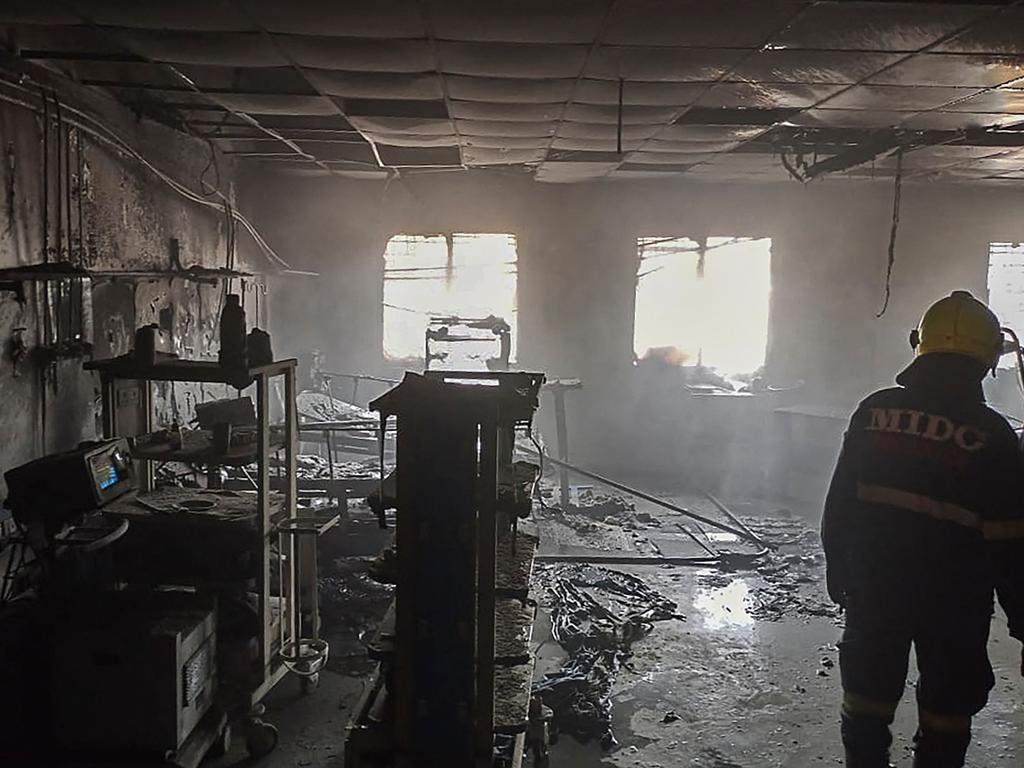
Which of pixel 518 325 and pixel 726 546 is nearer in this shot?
pixel 726 546

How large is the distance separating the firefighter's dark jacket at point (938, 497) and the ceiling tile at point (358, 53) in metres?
2.46

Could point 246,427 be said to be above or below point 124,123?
below

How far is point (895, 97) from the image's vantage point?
4691mm

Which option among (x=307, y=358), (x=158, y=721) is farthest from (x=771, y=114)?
(x=307, y=358)

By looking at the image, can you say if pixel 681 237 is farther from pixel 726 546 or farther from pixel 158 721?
pixel 158 721

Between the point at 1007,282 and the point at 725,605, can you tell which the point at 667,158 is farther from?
the point at 1007,282

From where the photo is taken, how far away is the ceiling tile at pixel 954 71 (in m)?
3.92

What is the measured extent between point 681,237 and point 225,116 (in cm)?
485

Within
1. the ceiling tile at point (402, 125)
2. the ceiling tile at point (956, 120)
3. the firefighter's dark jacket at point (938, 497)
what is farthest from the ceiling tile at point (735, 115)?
the firefighter's dark jacket at point (938, 497)

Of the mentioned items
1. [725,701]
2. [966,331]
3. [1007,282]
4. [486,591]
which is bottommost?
[725,701]

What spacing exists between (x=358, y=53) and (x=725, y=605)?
3635 mm

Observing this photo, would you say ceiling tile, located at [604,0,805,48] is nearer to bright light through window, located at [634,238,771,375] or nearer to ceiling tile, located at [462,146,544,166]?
ceiling tile, located at [462,146,544,166]

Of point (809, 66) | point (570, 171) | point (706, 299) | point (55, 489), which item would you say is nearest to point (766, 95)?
point (809, 66)

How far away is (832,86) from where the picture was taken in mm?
4469
